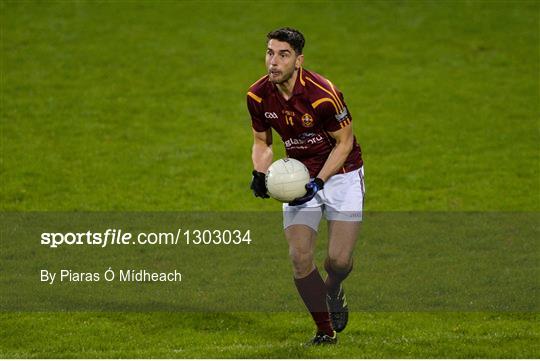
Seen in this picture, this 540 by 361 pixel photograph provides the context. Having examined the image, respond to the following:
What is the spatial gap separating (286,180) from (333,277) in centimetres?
160

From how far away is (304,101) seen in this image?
10.2 m

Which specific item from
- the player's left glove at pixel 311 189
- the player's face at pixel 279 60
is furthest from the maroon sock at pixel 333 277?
the player's face at pixel 279 60

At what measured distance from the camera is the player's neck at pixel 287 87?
10180 mm

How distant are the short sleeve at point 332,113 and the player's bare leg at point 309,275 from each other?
1.10 metres

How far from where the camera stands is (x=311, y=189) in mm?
10031

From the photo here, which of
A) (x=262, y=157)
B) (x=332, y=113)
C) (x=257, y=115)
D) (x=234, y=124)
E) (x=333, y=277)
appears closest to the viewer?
(x=332, y=113)

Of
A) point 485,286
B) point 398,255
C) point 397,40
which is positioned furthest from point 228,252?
point 397,40

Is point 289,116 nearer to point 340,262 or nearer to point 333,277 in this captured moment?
point 340,262

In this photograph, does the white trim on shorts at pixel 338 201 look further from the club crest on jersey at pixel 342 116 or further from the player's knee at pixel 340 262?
the club crest on jersey at pixel 342 116

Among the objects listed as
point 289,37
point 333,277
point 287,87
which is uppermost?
point 289,37

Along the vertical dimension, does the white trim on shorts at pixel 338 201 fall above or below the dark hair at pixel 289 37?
below

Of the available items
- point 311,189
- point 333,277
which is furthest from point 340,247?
point 311,189

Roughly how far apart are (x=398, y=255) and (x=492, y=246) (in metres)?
1.68

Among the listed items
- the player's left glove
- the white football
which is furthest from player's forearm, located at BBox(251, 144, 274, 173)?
the player's left glove
